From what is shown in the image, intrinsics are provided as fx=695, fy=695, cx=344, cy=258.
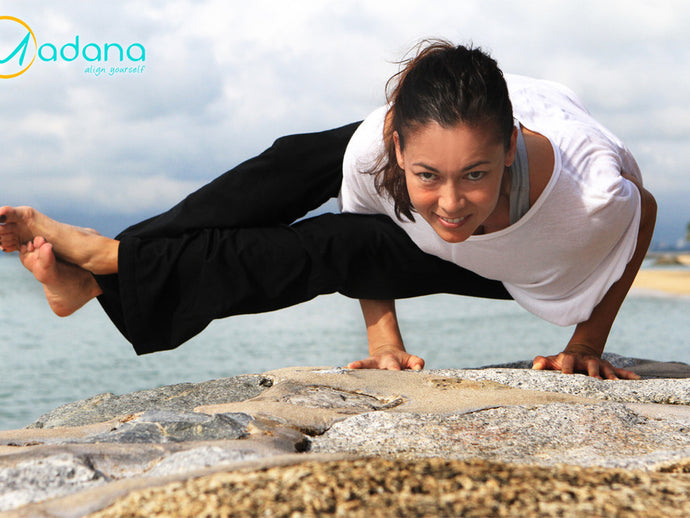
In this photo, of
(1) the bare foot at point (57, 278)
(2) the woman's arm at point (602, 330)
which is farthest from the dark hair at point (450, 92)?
(1) the bare foot at point (57, 278)

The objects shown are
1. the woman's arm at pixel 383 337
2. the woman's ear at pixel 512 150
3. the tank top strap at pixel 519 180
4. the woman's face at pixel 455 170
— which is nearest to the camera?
the woman's face at pixel 455 170

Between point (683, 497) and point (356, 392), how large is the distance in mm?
1024

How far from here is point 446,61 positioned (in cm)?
189

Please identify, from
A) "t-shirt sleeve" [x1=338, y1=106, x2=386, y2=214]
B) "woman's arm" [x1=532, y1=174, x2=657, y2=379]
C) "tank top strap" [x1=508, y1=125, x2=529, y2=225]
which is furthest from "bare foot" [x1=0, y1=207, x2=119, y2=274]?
"woman's arm" [x1=532, y1=174, x2=657, y2=379]

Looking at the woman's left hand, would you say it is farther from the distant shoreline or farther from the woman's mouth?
the distant shoreline

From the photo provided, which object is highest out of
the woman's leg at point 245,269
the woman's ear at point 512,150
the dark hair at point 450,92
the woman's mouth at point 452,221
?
the dark hair at point 450,92

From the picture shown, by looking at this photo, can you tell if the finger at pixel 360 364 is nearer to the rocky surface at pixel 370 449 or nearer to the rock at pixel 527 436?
the rocky surface at pixel 370 449

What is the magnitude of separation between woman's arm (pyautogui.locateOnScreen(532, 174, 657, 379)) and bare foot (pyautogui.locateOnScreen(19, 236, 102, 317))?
4.99 ft

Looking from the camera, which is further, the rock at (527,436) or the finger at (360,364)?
the finger at (360,364)

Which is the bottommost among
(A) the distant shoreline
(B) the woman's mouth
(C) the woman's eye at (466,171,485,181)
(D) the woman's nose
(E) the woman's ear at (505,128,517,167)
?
(A) the distant shoreline

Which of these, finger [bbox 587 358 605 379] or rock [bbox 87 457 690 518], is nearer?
rock [bbox 87 457 690 518]

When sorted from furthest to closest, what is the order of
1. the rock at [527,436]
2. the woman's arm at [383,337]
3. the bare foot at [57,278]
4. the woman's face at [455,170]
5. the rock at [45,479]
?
1. the woman's arm at [383,337]
2. the bare foot at [57,278]
3. the woman's face at [455,170]
4. the rock at [527,436]
5. the rock at [45,479]

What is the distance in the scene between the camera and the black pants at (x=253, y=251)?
7.50 feet

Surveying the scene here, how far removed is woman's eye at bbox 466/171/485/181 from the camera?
181cm
